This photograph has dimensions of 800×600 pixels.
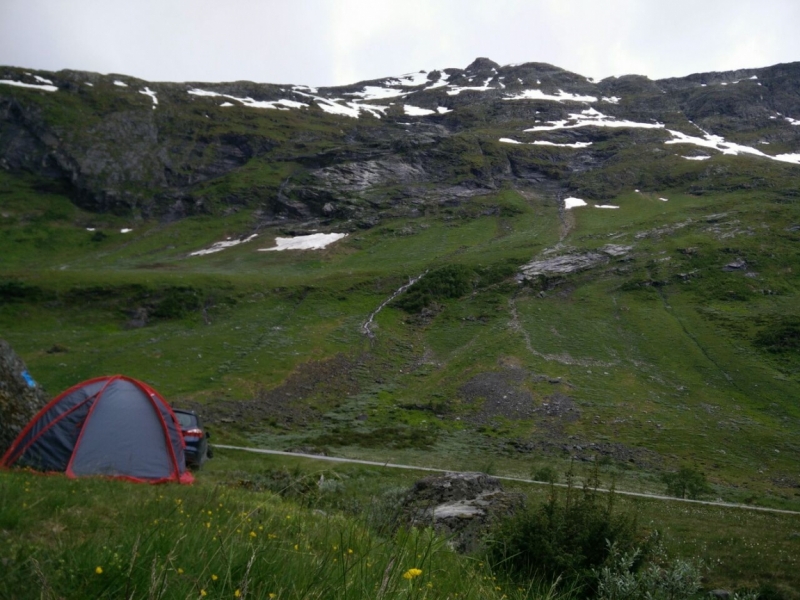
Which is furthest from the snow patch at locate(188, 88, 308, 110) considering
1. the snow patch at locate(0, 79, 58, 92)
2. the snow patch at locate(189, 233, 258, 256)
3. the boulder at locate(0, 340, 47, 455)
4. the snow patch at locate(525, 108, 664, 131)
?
the boulder at locate(0, 340, 47, 455)

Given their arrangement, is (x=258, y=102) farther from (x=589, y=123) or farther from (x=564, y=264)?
(x=564, y=264)

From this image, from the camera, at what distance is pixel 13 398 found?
13430 millimetres

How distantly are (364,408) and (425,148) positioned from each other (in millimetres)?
97914

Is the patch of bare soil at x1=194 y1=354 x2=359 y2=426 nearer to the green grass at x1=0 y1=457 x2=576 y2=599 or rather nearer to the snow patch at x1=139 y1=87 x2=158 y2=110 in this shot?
the green grass at x1=0 y1=457 x2=576 y2=599

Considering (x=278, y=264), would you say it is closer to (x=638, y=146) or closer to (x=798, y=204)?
(x=798, y=204)

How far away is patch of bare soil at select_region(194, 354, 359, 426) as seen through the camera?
35.2 meters

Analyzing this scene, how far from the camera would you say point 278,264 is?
78.5m

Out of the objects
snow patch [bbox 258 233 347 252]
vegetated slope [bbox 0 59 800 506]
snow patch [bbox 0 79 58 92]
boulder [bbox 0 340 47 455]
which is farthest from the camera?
snow patch [bbox 0 79 58 92]

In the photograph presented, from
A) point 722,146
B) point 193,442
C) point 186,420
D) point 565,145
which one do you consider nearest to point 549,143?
point 565,145

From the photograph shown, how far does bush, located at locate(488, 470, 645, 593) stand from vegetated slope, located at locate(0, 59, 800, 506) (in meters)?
20.5

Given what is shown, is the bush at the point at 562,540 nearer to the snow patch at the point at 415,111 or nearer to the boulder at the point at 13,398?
the boulder at the point at 13,398

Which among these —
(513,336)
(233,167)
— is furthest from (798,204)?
(233,167)

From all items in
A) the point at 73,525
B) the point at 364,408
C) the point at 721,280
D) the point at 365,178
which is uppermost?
the point at 365,178

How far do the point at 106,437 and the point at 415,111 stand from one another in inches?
6984
